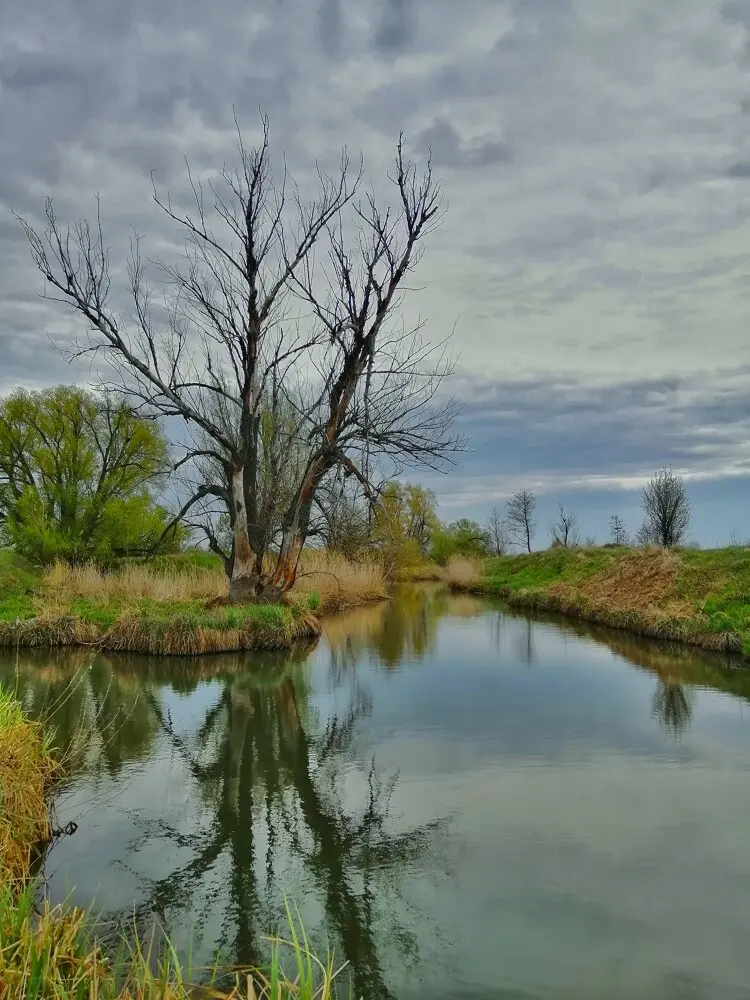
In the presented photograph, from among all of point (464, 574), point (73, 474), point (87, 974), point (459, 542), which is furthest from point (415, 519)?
point (87, 974)

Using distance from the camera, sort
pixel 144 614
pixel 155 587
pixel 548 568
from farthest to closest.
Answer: pixel 548 568 < pixel 155 587 < pixel 144 614

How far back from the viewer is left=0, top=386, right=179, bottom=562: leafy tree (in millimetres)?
24953

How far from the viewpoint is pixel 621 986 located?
3547 millimetres

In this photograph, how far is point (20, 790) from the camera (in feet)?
17.1

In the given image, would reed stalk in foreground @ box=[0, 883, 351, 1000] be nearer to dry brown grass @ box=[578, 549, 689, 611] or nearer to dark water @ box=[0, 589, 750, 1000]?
dark water @ box=[0, 589, 750, 1000]

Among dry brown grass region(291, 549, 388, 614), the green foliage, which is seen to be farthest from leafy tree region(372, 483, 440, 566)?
dry brown grass region(291, 549, 388, 614)

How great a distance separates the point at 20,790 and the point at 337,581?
15.1 meters

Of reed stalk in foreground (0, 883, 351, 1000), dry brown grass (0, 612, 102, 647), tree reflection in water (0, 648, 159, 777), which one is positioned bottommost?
tree reflection in water (0, 648, 159, 777)

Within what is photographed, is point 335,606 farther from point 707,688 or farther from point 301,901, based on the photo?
point 301,901

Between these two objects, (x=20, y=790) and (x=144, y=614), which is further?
(x=144, y=614)

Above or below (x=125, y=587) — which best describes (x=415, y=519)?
above

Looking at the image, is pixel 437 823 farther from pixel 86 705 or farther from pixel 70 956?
pixel 86 705

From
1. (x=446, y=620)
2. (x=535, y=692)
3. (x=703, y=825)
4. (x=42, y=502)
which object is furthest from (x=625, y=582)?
(x=42, y=502)

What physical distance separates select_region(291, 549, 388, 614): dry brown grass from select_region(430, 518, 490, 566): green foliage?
1500cm
